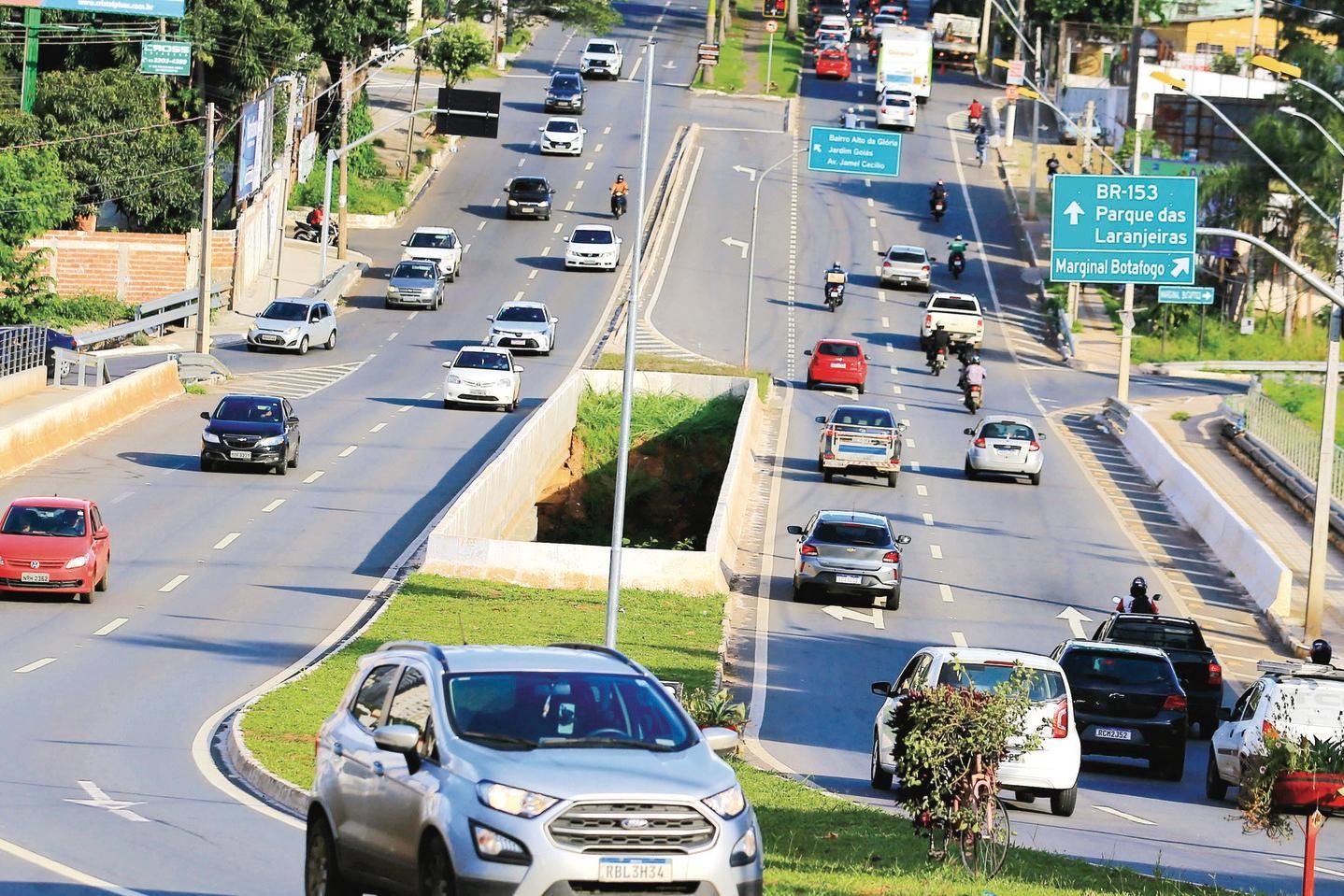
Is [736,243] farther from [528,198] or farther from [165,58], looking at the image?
[165,58]

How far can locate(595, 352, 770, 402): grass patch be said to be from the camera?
5700 cm

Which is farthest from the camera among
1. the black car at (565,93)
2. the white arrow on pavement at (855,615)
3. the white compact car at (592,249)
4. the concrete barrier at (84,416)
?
the black car at (565,93)

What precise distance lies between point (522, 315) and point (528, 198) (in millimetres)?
20782

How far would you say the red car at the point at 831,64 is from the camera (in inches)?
4486

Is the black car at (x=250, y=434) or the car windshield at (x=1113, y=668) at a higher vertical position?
the car windshield at (x=1113, y=668)

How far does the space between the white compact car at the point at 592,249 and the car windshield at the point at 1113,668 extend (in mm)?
51981

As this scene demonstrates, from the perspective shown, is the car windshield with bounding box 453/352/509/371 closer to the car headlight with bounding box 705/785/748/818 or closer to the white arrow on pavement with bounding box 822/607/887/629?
the white arrow on pavement with bounding box 822/607/887/629

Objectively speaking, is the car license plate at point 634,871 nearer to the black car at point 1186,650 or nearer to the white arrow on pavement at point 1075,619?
the black car at point 1186,650

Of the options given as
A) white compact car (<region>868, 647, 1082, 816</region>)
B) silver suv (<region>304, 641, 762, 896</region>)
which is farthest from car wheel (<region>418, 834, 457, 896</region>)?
white compact car (<region>868, 647, 1082, 816</region>)

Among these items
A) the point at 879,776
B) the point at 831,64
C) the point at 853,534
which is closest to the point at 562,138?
the point at 831,64

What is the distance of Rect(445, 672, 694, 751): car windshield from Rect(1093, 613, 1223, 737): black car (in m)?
17.8

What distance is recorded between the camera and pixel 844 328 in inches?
2751

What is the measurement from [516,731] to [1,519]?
23.5m

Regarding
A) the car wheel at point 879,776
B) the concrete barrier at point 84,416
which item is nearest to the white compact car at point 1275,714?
the car wheel at point 879,776
